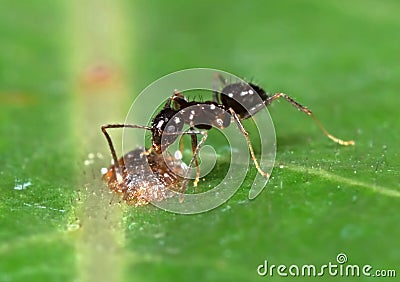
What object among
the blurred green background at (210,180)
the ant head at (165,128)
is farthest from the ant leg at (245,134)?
the ant head at (165,128)

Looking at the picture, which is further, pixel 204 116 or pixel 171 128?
pixel 204 116

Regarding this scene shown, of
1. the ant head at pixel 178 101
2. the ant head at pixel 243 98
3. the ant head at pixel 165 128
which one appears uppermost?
the ant head at pixel 243 98

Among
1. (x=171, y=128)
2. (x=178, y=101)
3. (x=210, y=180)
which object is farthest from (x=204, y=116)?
(x=210, y=180)

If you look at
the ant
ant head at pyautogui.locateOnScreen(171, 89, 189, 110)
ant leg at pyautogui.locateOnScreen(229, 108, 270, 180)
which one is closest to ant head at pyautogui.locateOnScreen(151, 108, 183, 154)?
the ant

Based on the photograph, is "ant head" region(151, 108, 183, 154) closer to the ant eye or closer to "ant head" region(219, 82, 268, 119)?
the ant eye

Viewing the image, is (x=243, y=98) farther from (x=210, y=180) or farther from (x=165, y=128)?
(x=210, y=180)

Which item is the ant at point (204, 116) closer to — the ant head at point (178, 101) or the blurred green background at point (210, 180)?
the ant head at point (178, 101)

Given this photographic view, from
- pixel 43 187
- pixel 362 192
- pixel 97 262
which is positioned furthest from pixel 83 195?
pixel 362 192
